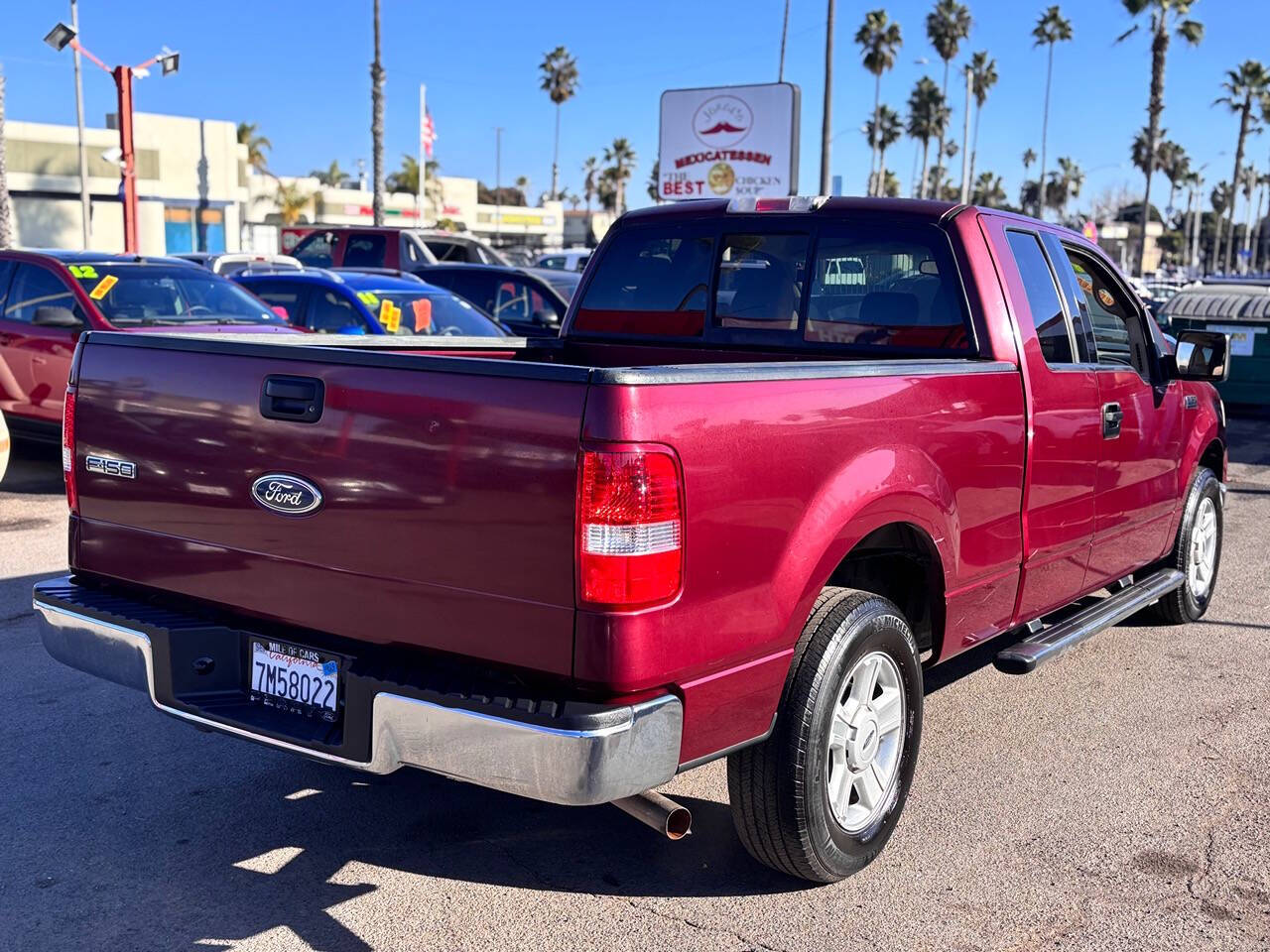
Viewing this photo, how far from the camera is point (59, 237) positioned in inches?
1657

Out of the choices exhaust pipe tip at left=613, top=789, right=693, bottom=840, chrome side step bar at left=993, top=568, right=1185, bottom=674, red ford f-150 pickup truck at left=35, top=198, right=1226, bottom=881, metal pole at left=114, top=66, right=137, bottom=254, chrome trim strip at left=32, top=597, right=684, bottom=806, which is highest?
metal pole at left=114, top=66, right=137, bottom=254

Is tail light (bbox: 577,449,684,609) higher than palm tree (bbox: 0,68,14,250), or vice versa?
palm tree (bbox: 0,68,14,250)

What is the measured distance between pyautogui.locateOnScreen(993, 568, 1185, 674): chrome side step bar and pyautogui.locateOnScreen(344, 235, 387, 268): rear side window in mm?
16708

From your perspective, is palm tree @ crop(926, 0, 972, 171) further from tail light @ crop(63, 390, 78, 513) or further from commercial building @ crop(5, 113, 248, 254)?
tail light @ crop(63, 390, 78, 513)

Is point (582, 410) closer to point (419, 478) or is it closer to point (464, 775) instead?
point (419, 478)

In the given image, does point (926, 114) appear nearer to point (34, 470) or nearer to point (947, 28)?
point (947, 28)

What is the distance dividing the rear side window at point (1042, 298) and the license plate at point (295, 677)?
2880 millimetres

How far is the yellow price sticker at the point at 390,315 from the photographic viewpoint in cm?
1118

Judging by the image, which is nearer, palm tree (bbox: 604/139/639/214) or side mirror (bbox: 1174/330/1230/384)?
side mirror (bbox: 1174/330/1230/384)

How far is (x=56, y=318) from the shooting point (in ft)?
31.4

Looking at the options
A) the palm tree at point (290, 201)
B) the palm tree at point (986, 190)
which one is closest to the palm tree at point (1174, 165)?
the palm tree at point (986, 190)

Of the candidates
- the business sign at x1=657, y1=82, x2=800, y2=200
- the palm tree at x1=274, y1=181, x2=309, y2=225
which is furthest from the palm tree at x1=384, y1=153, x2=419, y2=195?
the business sign at x1=657, y1=82, x2=800, y2=200

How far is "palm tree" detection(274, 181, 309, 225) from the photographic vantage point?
5566 cm

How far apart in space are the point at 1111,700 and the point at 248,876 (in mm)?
3749
